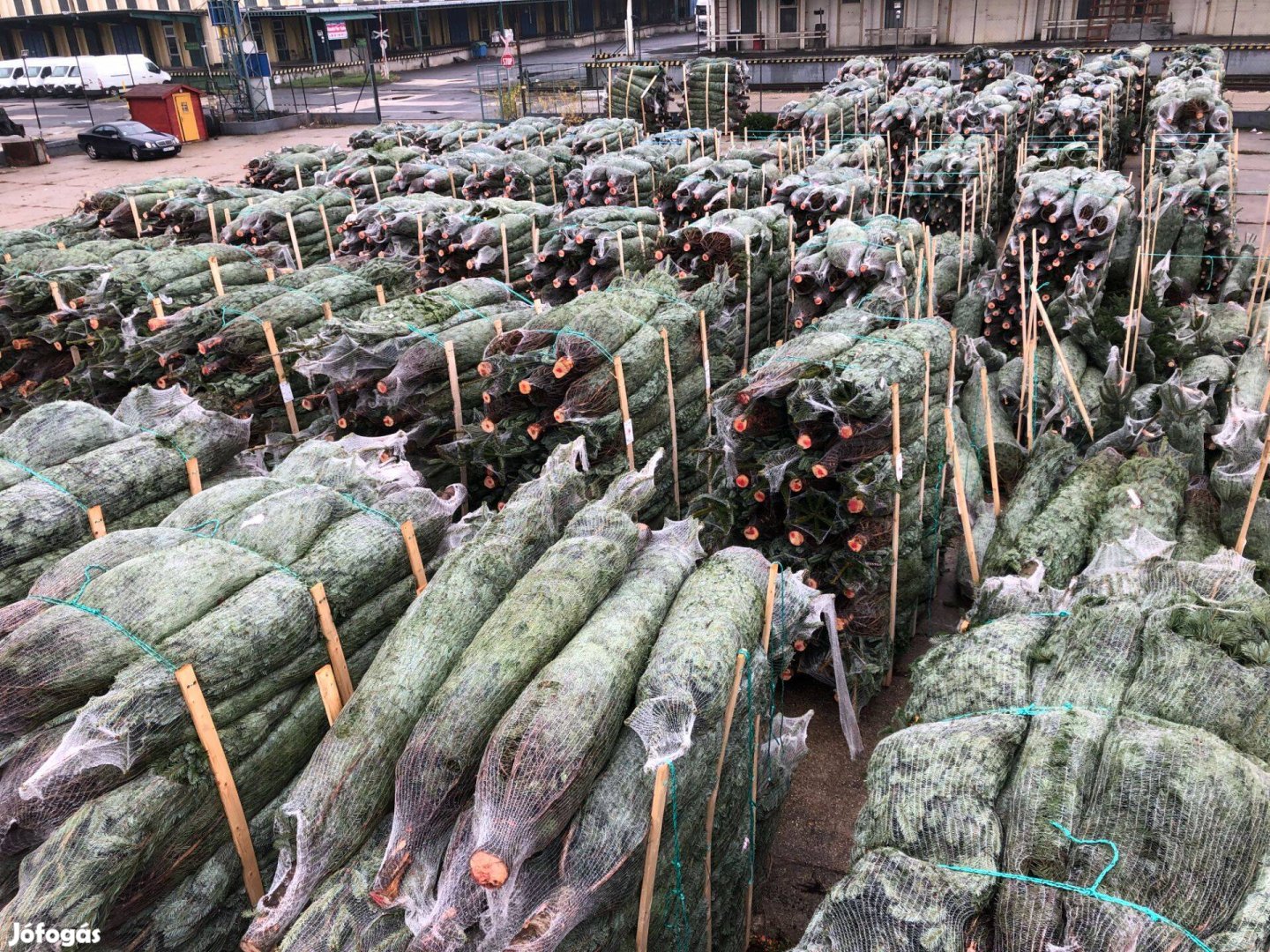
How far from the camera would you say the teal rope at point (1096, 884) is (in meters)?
2.82

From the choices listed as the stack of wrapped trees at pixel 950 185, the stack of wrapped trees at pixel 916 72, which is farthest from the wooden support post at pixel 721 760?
the stack of wrapped trees at pixel 916 72

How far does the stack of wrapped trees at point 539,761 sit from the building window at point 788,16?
132 ft

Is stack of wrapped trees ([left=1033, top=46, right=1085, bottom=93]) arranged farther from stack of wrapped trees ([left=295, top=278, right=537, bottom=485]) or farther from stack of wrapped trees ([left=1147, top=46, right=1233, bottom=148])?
stack of wrapped trees ([left=295, top=278, right=537, bottom=485])

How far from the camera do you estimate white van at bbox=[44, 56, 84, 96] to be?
44688 millimetres

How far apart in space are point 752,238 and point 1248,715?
23.5 feet

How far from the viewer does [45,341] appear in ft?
28.5

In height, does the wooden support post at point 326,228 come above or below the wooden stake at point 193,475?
above

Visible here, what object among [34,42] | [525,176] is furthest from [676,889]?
[34,42]

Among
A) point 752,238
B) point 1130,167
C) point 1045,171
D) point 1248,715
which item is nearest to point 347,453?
point 1248,715

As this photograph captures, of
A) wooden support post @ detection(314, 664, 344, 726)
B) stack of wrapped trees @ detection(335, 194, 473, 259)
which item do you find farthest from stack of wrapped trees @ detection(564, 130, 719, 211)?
wooden support post @ detection(314, 664, 344, 726)

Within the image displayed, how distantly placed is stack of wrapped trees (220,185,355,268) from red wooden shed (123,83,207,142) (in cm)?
2261

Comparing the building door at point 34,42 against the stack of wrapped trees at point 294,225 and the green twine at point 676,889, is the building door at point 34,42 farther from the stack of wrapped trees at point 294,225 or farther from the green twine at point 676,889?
the green twine at point 676,889

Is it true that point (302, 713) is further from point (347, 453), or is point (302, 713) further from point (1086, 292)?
point (1086, 292)

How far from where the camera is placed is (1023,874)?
3109 millimetres
